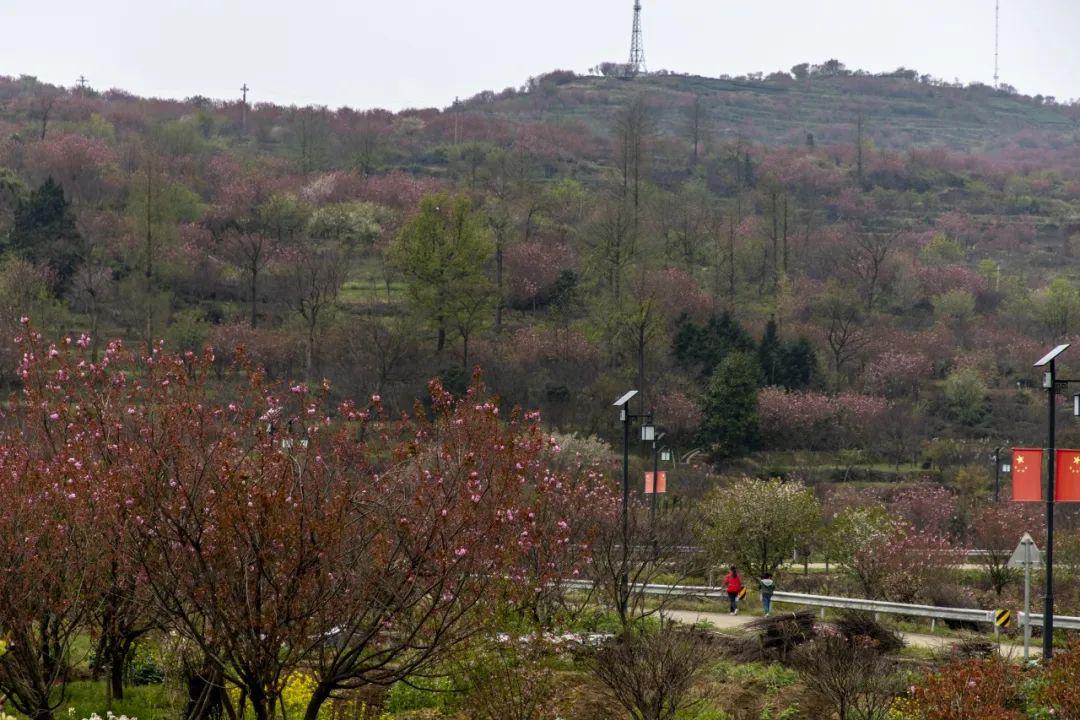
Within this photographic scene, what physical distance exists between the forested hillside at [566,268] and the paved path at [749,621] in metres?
A: 21.4

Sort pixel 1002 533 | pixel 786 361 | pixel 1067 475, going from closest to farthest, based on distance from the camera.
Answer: pixel 1067 475, pixel 1002 533, pixel 786 361

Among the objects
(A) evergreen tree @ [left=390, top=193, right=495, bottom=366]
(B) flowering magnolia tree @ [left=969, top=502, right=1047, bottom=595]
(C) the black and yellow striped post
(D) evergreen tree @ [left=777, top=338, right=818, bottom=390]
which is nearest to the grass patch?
(C) the black and yellow striped post

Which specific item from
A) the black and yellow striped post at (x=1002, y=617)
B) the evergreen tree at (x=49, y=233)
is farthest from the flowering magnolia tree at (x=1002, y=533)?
the evergreen tree at (x=49, y=233)

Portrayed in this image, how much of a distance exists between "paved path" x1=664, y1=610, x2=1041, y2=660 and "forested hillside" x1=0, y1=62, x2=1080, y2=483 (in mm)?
21407

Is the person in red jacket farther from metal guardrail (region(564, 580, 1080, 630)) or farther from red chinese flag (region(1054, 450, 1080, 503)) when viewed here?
red chinese flag (region(1054, 450, 1080, 503))

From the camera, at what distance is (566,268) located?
65500mm

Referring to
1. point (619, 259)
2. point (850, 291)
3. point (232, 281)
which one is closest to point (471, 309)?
point (619, 259)

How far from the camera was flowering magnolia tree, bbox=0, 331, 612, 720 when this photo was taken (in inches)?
419

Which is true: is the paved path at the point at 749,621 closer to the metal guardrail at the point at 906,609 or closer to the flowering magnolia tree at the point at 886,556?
the metal guardrail at the point at 906,609

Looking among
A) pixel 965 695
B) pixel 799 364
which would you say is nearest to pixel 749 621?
pixel 965 695

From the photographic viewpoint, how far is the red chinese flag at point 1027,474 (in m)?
19.5

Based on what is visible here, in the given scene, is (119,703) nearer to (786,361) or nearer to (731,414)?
(731,414)

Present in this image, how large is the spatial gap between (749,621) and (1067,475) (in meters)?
6.31

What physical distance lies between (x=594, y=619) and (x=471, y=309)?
3316cm
